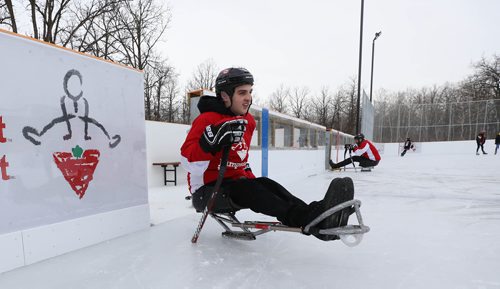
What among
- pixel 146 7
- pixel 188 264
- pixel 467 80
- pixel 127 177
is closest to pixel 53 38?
pixel 146 7

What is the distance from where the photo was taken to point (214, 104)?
7.00 feet

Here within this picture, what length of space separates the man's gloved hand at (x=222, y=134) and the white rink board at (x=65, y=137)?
103 cm

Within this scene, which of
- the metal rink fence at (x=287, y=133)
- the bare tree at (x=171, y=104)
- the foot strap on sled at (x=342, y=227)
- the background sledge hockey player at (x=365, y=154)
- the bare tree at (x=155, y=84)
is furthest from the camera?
the bare tree at (x=171, y=104)

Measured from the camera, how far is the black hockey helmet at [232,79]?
2.06m

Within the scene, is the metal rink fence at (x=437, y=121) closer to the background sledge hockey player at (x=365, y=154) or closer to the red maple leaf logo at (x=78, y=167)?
the background sledge hockey player at (x=365, y=154)

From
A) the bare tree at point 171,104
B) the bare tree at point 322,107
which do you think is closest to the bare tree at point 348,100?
the bare tree at point 322,107

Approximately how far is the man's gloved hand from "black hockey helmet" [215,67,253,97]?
16.3 inches

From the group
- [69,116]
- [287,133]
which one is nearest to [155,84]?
[287,133]

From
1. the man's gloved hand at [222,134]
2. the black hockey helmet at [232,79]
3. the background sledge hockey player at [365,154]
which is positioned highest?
the black hockey helmet at [232,79]

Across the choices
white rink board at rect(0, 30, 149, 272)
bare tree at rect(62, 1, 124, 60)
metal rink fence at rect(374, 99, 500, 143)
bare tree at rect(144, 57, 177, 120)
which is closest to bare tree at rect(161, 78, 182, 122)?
bare tree at rect(144, 57, 177, 120)

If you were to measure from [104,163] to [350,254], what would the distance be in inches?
79.8

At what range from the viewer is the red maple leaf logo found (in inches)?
79.2

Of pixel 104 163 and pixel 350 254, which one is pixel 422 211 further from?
pixel 104 163

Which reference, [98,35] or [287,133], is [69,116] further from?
[98,35]
